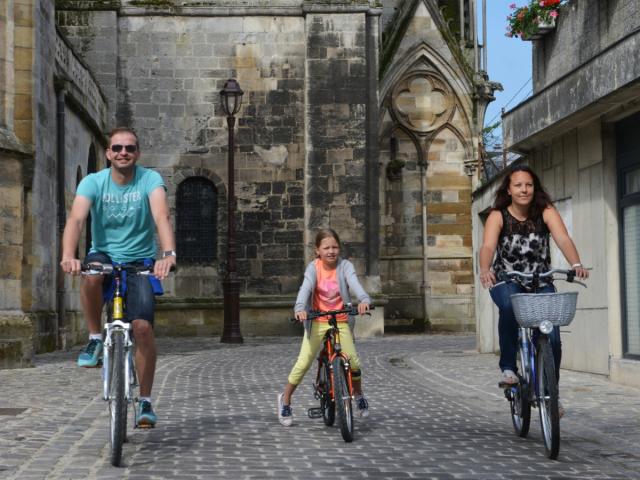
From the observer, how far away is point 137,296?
6.66m

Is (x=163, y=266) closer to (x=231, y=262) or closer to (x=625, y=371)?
(x=625, y=371)

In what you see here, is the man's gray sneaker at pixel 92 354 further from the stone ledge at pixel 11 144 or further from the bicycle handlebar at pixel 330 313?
the stone ledge at pixel 11 144

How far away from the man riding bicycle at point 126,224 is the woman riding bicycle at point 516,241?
1.95m

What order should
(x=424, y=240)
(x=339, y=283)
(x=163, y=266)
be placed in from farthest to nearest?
(x=424, y=240), (x=339, y=283), (x=163, y=266)

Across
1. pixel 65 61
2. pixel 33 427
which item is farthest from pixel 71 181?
pixel 33 427

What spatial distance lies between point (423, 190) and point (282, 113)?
15.6 ft

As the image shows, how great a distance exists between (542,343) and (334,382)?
57.3 inches

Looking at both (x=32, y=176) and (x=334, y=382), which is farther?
(x=32, y=176)

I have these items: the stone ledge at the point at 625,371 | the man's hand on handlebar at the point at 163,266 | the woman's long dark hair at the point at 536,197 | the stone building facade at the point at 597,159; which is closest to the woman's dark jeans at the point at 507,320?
the woman's long dark hair at the point at 536,197

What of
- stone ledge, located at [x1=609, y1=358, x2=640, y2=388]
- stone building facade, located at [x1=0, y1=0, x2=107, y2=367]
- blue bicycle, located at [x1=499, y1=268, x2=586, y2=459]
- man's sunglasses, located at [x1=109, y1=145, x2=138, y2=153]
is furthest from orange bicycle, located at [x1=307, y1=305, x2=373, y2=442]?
stone building facade, located at [x1=0, y1=0, x2=107, y2=367]

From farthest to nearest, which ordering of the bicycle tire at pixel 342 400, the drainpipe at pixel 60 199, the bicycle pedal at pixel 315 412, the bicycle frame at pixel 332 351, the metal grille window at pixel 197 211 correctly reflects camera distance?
1. the metal grille window at pixel 197 211
2. the drainpipe at pixel 60 199
3. the bicycle pedal at pixel 315 412
4. the bicycle frame at pixel 332 351
5. the bicycle tire at pixel 342 400

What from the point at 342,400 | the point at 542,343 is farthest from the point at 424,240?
the point at 542,343

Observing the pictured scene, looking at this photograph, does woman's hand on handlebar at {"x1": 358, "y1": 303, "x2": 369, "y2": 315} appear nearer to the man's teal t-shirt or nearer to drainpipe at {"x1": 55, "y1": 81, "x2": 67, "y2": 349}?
the man's teal t-shirt

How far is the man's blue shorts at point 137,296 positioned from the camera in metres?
6.67
